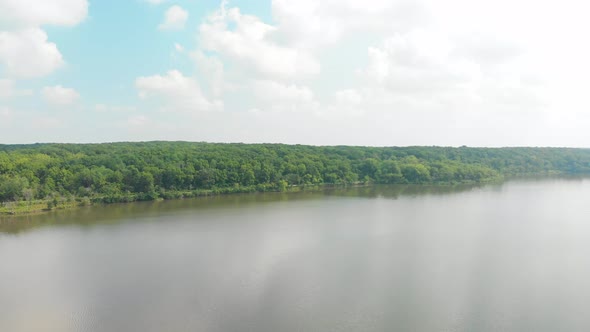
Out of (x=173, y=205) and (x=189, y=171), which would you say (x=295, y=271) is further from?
(x=189, y=171)

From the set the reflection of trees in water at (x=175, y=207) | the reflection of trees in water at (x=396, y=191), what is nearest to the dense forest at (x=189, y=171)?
the reflection of trees in water at (x=175, y=207)

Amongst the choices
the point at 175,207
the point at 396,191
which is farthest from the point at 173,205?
the point at 396,191

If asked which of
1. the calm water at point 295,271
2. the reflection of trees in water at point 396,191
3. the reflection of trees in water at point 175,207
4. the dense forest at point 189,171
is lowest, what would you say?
the calm water at point 295,271

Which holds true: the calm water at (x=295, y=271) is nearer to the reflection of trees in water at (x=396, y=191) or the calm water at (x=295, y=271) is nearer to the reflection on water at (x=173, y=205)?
the reflection on water at (x=173, y=205)

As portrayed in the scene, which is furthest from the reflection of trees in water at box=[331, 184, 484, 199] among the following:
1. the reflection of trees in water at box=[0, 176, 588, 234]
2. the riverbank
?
the riverbank

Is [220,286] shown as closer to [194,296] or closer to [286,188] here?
[194,296]

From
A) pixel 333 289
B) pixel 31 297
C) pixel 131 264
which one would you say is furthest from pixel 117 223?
pixel 333 289
